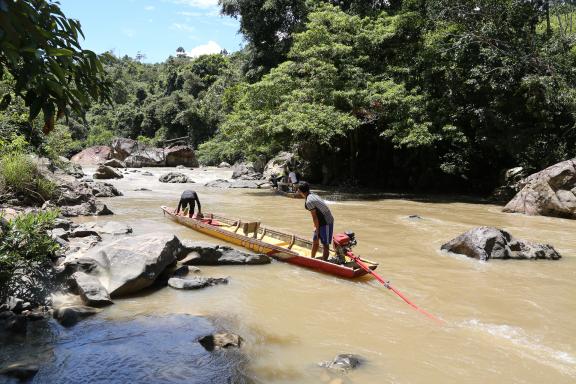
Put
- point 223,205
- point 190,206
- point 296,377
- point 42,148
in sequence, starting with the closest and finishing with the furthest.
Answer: point 296,377 < point 190,206 < point 42,148 < point 223,205

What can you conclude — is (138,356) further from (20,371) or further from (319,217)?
(319,217)

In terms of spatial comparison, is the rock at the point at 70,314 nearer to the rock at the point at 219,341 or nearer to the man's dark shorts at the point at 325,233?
the rock at the point at 219,341

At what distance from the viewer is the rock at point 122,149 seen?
3569 cm

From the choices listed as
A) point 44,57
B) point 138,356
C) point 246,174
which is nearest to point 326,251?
point 138,356

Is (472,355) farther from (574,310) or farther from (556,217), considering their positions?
(556,217)

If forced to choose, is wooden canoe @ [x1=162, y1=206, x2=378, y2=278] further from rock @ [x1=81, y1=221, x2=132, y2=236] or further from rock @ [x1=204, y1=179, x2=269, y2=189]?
rock @ [x1=204, y1=179, x2=269, y2=189]

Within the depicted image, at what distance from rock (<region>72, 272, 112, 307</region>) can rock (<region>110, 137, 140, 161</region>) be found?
3105cm

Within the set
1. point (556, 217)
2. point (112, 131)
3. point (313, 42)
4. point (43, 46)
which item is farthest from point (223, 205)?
point (112, 131)

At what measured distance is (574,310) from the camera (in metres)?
6.42

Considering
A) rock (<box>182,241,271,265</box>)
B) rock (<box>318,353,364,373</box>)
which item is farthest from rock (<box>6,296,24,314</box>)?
rock (<box>318,353,364,373</box>)

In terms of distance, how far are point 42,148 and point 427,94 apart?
1413cm

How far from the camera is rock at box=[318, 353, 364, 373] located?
4.48 m

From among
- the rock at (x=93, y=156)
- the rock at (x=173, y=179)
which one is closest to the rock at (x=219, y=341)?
the rock at (x=173, y=179)

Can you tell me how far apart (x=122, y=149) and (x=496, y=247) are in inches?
1242
